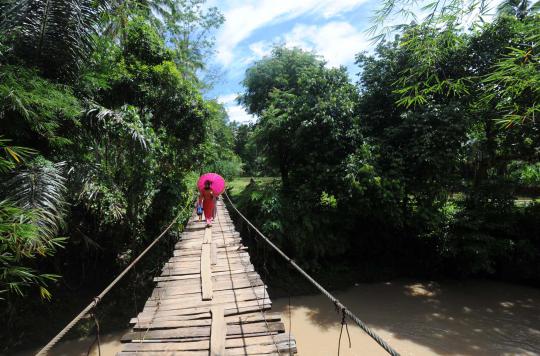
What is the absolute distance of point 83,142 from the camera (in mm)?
4375

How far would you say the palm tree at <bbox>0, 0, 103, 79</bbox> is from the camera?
12.2ft

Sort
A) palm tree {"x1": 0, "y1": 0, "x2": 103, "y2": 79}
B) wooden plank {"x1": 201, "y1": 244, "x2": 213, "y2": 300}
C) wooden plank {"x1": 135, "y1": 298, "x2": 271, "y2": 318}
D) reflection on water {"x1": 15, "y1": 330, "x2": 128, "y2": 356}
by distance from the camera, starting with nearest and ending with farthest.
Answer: wooden plank {"x1": 135, "y1": 298, "x2": 271, "y2": 318}, wooden plank {"x1": 201, "y1": 244, "x2": 213, "y2": 300}, palm tree {"x1": 0, "y1": 0, "x2": 103, "y2": 79}, reflection on water {"x1": 15, "y1": 330, "x2": 128, "y2": 356}

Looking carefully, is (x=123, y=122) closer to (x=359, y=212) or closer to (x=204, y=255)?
(x=204, y=255)

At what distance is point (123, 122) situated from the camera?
14.5 feet

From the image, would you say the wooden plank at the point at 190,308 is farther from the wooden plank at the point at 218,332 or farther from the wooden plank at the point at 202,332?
the wooden plank at the point at 202,332

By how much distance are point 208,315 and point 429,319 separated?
5.62m

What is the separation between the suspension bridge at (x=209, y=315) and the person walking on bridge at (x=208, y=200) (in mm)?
1628

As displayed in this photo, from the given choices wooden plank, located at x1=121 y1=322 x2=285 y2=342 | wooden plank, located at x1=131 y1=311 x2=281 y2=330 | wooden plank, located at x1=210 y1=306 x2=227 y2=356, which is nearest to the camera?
wooden plank, located at x1=210 y1=306 x2=227 y2=356

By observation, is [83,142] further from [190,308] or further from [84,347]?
[84,347]

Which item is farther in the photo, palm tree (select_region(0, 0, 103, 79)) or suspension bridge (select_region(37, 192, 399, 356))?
palm tree (select_region(0, 0, 103, 79))

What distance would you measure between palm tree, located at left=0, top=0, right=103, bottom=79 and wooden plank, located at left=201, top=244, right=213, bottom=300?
3.02 m

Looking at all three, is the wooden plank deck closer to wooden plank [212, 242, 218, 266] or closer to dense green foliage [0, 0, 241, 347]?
wooden plank [212, 242, 218, 266]

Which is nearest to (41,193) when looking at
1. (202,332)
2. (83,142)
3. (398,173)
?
(83,142)

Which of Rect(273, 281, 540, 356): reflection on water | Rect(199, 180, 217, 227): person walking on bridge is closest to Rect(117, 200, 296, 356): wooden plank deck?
Rect(199, 180, 217, 227): person walking on bridge
